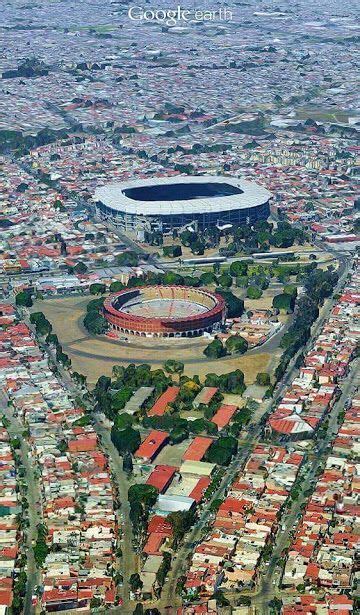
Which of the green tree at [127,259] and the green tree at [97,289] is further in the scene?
the green tree at [127,259]

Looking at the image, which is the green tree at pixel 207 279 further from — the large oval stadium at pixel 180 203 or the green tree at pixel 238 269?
the large oval stadium at pixel 180 203

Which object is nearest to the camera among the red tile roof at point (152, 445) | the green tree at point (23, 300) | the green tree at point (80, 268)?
the red tile roof at point (152, 445)

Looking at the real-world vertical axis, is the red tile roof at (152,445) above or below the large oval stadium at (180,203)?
above

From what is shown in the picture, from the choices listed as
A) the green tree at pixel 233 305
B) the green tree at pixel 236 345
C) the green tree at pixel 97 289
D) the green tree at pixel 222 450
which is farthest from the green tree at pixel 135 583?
the green tree at pixel 97 289

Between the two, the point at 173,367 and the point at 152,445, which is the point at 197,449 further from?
the point at 173,367

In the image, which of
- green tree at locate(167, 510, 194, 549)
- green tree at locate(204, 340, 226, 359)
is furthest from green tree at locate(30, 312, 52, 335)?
green tree at locate(167, 510, 194, 549)

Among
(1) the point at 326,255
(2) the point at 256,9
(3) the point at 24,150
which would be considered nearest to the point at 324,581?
(1) the point at 326,255

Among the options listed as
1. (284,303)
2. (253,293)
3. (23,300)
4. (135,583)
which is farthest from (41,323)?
(135,583)

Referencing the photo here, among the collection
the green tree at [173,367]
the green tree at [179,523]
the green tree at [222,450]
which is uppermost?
the green tree at [179,523]
